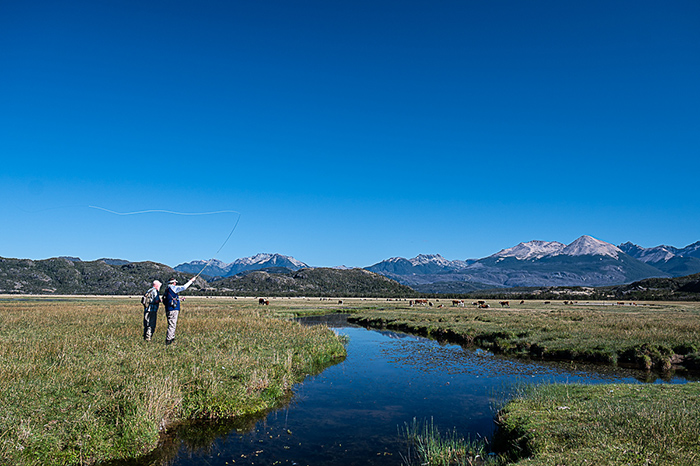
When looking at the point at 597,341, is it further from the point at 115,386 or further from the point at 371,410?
the point at 115,386

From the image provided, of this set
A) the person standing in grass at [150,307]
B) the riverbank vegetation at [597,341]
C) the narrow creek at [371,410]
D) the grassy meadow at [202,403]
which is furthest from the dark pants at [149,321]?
the riverbank vegetation at [597,341]

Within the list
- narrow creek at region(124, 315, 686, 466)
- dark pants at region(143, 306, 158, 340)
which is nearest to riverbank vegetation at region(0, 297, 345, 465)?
dark pants at region(143, 306, 158, 340)

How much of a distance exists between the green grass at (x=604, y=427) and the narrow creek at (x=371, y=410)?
181 cm

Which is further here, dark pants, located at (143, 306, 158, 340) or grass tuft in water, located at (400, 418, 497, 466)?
dark pants, located at (143, 306, 158, 340)

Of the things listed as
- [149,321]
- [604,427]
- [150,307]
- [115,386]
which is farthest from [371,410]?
[149,321]

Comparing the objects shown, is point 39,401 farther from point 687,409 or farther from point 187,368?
point 687,409

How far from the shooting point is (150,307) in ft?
62.4

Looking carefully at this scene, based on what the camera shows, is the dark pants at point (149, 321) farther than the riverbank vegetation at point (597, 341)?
No

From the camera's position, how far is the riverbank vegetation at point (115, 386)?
928 cm

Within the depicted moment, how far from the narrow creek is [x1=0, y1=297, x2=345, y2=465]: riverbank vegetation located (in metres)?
0.81

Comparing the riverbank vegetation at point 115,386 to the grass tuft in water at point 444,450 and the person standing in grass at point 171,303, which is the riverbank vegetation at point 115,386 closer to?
the person standing in grass at point 171,303

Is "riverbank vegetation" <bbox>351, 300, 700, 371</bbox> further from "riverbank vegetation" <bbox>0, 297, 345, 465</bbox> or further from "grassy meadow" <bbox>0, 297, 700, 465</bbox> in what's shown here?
"riverbank vegetation" <bbox>0, 297, 345, 465</bbox>

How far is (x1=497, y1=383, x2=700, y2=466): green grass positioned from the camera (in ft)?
25.8

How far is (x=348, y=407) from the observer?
15.2 meters
